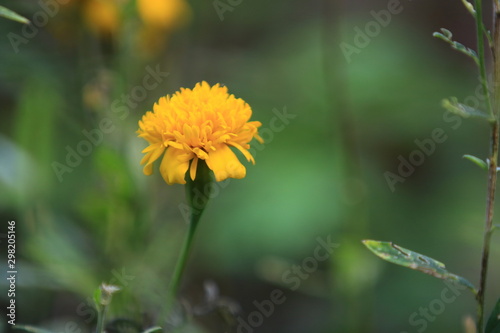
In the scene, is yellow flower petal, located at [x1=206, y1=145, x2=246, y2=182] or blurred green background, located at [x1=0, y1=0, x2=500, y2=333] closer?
yellow flower petal, located at [x1=206, y1=145, x2=246, y2=182]

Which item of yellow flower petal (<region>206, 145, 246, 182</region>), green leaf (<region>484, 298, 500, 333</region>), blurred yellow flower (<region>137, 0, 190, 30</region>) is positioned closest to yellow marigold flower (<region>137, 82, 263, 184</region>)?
yellow flower petal (<region>206, 145, 246, 182</region>)

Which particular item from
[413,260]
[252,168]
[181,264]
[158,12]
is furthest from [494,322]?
[252,168]

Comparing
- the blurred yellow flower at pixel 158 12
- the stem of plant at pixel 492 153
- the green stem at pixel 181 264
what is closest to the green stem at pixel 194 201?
the green stem at pixel 181 264

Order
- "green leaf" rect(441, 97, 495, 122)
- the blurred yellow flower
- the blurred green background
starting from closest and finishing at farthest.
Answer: "green leaf" rect(441, 97, 495, 122) → the blurred green background → the blurred yellow flower

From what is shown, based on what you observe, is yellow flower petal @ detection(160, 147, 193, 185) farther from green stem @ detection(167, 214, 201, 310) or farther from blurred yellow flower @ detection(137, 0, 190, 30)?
blurred yellow flower @ detection(137, 0, 190, 30)

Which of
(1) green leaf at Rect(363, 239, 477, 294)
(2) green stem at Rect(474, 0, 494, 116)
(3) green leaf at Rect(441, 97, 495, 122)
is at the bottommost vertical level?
(1) green leaf at Rect(363, 239, 477, 294)

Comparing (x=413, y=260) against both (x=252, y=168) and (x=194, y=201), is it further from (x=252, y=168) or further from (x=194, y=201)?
(x=252, y=168)

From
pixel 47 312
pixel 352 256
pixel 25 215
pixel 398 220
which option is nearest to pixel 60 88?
pixel 25 215
